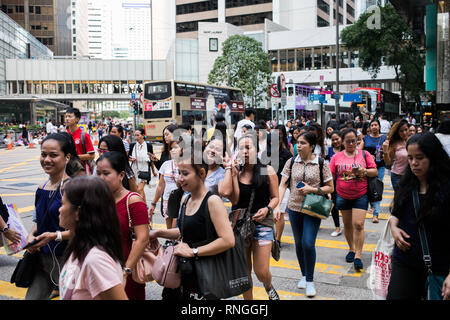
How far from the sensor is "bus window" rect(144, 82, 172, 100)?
1096 inches

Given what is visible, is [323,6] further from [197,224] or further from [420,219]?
[197,224]

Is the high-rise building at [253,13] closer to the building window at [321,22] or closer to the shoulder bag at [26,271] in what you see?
the building window at [321,22]

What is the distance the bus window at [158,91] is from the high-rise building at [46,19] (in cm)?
7038

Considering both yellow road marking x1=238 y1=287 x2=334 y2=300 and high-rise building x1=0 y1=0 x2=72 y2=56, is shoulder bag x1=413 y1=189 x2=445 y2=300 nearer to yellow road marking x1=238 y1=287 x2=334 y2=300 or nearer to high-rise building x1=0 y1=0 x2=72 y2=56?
yellow road marking x1=238 y1=287 x2=334 y2=300

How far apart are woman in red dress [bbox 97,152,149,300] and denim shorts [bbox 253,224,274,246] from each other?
4.41ft

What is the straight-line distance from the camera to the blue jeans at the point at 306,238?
4.87m

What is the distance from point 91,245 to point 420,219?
6.92 ft

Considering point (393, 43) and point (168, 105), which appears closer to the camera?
point (168, 105)

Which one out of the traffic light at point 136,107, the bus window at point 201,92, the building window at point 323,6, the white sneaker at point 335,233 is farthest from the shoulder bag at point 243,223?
the building window at point 323,6

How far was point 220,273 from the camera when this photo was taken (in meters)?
2.90

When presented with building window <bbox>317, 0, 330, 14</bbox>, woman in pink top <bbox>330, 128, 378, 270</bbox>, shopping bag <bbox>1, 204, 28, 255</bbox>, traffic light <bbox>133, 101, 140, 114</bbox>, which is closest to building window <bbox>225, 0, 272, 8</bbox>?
building window <bbox>317, 0, 330, 14</bbox>

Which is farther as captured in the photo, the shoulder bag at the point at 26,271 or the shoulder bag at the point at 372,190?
the shoulder bag at the point at 372,190

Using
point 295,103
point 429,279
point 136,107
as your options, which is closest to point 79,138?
point 429,279
